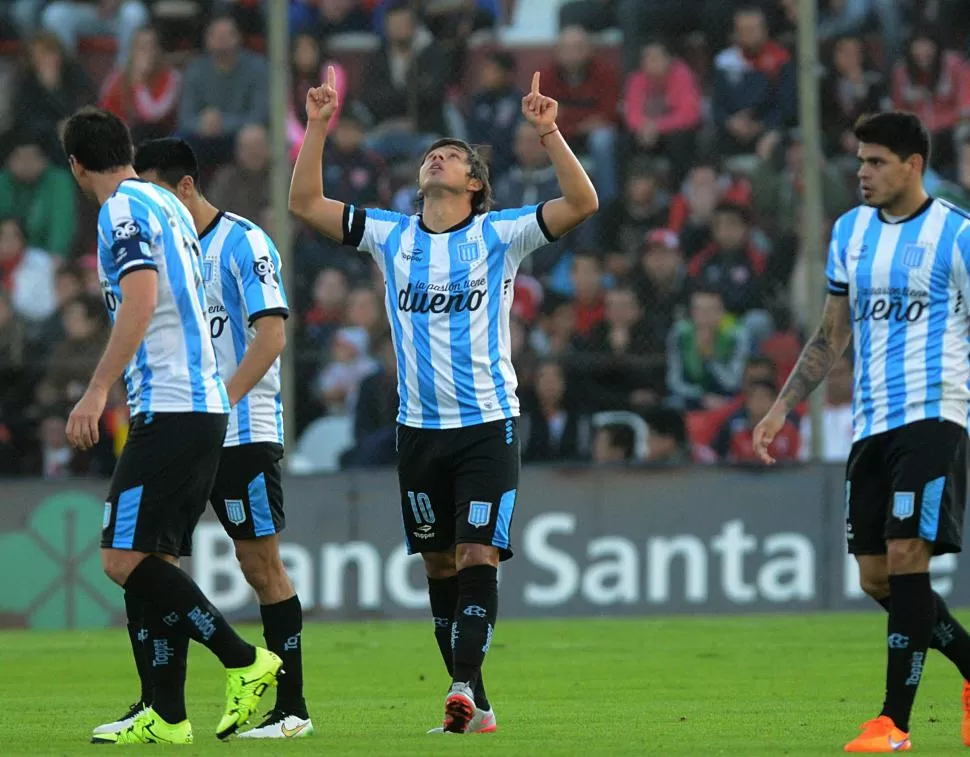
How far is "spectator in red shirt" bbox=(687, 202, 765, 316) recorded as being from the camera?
13227 millimetres

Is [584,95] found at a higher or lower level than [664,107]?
higher

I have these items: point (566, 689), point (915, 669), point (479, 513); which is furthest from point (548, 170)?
point (915, 669)

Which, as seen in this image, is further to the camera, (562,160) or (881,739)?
(562,160)

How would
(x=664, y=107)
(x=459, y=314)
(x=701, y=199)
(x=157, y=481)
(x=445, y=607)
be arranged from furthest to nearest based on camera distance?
(x=664, y=107)
(x=701, y=199)
(x=445, y=607)
(x=459, y=314)
(x=157, y=481)

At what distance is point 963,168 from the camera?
13844 mm

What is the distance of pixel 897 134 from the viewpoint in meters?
6.07

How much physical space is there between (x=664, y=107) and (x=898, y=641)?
893 centimetres

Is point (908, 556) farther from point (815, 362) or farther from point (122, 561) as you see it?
point (122, 561)

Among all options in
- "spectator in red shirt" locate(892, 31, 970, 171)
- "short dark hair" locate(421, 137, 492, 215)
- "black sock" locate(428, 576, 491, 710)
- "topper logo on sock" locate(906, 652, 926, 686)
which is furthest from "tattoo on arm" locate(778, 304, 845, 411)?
"spectator in red shirt" locate(892, 31, 970, 171)

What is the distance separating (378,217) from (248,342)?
0.69m

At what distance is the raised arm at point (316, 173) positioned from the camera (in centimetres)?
657

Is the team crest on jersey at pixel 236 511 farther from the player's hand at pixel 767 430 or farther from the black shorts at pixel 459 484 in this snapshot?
the player's hand at pixel 767 430

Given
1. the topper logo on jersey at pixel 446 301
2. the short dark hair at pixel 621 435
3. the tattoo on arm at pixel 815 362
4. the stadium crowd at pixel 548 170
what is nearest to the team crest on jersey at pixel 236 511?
the topper logo on jersey at pixel 446 301

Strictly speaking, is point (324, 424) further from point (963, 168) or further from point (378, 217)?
point (378, 217)
